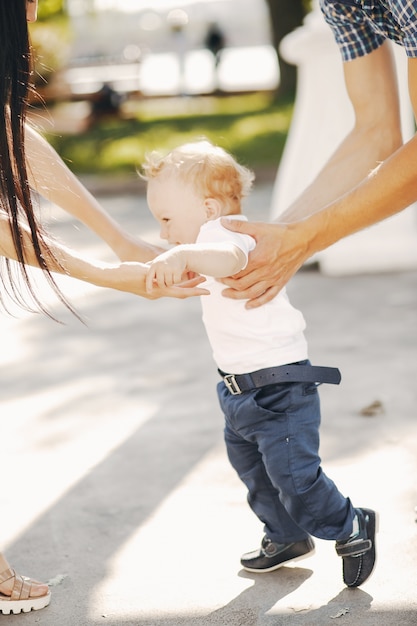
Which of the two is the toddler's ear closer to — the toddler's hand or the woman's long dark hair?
the toddler's hand

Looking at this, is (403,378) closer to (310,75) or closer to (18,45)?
(18,45)

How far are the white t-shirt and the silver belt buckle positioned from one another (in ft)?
0.06

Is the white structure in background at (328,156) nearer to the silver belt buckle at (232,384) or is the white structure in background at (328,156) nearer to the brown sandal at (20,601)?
the silver belt buckle at (232,384)

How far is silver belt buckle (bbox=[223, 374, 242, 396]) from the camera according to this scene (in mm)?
2445

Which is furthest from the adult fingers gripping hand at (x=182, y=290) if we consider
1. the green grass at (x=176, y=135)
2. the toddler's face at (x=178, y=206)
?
the green grass at (x=176, y=135)

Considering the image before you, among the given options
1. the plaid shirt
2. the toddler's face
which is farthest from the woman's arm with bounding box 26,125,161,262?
the plaid shirt

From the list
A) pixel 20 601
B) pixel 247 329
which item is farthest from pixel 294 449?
pixel 20 601

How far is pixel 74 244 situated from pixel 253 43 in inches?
1158

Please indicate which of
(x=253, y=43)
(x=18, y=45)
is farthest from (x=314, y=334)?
(x=253, y=43)

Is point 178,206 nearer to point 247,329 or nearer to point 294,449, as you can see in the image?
point 247,329

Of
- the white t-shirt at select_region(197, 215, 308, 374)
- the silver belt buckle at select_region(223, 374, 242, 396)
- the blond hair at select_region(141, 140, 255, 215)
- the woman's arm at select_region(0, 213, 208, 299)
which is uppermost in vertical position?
the blond hair at select_region(141, 140, 255, 215)

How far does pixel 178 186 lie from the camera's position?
8.02 feet

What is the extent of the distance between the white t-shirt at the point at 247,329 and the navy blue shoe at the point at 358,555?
457mm

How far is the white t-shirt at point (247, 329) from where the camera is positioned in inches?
95.0
